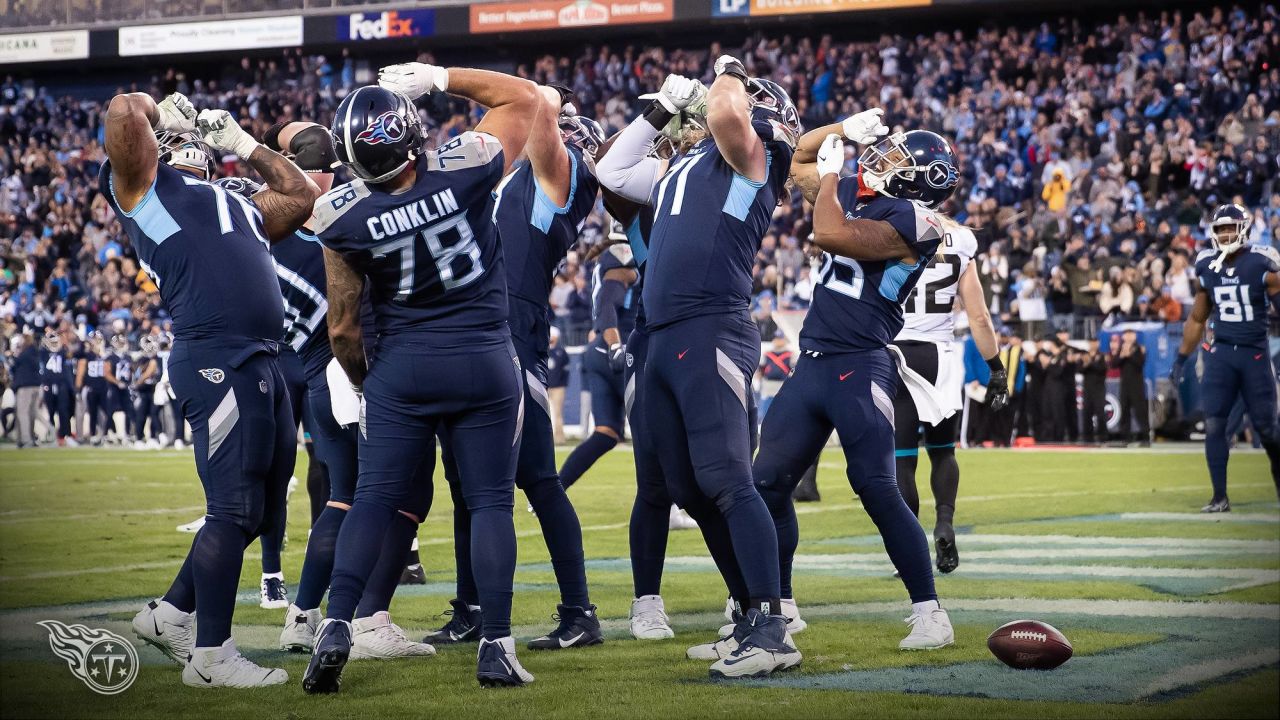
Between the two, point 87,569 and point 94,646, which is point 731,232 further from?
point 87,569

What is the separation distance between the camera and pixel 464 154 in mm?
4883

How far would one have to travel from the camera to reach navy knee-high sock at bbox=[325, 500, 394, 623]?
15.6ft

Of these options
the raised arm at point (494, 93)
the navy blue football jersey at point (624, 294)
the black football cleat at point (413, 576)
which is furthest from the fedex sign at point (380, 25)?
the raised arm at point (494, 93)

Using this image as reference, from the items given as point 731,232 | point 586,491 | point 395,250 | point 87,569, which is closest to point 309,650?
point 395,250

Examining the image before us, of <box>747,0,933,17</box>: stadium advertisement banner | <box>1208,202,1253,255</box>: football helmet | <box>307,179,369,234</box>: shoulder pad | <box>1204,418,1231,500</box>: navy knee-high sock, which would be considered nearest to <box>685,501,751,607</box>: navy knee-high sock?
<box>307,179,369,234</box>: shoulder pad

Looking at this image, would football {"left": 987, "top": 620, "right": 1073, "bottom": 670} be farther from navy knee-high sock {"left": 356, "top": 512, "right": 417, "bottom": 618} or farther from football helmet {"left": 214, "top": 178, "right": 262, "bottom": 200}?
football helmet {"left": 214, "top": 178, "right": 262, "bottom": 200}

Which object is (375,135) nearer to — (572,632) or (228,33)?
(572,632)

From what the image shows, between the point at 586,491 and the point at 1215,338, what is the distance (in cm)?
573

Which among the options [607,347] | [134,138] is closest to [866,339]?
[134,138]

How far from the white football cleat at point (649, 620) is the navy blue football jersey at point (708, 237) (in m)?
1.29

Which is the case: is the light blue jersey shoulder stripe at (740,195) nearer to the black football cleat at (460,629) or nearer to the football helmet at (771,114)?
the football helmet at (771,114)

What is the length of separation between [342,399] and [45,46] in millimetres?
30892

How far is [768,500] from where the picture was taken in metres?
5.80

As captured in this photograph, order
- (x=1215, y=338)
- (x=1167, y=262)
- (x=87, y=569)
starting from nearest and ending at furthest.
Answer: (x=87, y=569) < (x=1215, y=338) < (x=1167, y=262)
